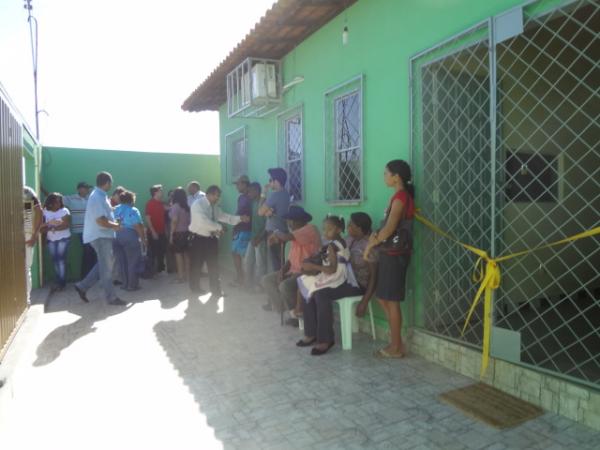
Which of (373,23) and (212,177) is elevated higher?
(373,23)

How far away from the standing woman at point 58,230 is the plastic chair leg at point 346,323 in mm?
4945

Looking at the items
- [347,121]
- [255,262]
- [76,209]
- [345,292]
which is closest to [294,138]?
[347,121]

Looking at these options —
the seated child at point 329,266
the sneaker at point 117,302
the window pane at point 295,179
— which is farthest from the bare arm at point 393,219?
Result: the sneaker at point 117,302

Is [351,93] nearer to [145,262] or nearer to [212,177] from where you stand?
[145,262]

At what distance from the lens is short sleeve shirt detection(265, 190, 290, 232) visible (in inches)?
237

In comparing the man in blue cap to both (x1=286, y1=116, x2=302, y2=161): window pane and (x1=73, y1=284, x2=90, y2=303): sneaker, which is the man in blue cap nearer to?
(x1=286, y1=116, x2=302, y2=161): window pane

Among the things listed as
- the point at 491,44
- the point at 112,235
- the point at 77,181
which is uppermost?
the point at 491,44

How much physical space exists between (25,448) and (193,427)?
3.11 feet

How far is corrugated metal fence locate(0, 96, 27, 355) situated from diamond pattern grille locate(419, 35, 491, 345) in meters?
3.62

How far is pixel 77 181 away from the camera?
9.18 meters

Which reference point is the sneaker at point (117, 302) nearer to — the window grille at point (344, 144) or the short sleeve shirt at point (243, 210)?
the short sleeve shirt at point (243, 210)

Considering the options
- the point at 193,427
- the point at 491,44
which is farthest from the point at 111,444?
the point at 491,44

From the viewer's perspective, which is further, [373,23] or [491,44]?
[373,23]

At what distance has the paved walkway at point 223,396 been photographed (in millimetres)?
2680
